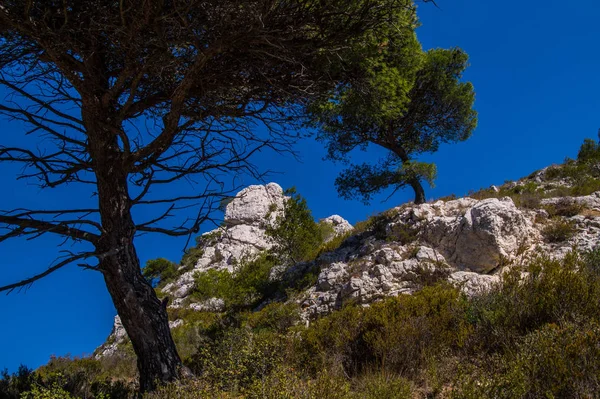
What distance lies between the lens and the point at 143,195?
6152 millimetres

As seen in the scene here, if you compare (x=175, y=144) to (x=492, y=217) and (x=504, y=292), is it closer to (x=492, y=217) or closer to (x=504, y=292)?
(x=504, y=292)

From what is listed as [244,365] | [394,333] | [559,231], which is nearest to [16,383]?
[244,365]

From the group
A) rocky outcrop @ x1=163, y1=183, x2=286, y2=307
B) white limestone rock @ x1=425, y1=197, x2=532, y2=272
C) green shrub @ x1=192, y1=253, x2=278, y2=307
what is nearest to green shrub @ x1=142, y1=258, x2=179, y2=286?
rocky outcrop @ x1=163, y1=183, x2=286, y2=307

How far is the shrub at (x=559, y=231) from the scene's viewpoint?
9699 mm

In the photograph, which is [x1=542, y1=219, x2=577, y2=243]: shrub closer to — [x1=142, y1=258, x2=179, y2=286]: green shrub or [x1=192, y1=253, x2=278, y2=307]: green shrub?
[x1=192, y1=253, x2=278, y2=307]: green shrub

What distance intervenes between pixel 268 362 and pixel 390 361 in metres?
1.48

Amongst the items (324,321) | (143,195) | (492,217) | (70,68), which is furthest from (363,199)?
(70,68)

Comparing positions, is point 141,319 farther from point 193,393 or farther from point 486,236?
point 486,236

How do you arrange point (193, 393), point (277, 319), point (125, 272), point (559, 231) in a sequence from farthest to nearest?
point (559, 231) → point (277, 319) → point (125, 272) → point (193, 393)

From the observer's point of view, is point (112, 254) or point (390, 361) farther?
point (112, 254)

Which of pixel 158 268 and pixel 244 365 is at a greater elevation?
pixel 158 268

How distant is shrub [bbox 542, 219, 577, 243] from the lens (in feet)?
31.8

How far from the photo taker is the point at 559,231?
977 cm

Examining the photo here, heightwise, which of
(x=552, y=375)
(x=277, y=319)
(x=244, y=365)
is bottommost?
(x=552, y=375)
